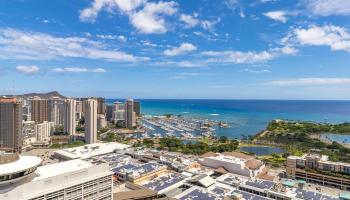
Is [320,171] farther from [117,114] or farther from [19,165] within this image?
[117,114]

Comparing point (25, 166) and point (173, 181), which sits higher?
point (25, 166)

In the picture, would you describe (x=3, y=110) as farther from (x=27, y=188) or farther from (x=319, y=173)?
(x=319, y=173)

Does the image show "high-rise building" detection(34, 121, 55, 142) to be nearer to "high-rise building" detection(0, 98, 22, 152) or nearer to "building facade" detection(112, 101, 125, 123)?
"high-rise building" detection(0, 98, 22, 152)

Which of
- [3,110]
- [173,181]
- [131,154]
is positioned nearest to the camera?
[173,181]

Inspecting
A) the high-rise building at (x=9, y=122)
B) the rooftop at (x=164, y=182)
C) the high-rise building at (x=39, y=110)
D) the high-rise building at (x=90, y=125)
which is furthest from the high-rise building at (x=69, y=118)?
the rooftop at (x=164, y=182)

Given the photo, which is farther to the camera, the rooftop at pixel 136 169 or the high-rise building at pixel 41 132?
the high-rise building at pixel 41 132

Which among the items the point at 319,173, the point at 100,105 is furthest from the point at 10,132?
the point at 100,105

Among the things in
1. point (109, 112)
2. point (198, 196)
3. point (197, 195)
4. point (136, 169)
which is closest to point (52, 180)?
point (198, 196)

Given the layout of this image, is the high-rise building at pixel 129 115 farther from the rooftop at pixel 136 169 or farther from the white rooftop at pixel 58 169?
the white rooftop at pixel 58 169
